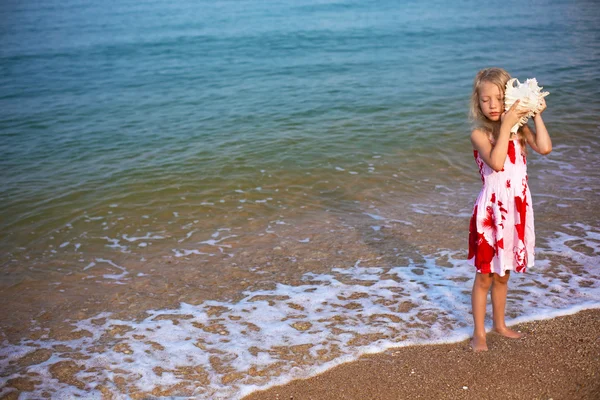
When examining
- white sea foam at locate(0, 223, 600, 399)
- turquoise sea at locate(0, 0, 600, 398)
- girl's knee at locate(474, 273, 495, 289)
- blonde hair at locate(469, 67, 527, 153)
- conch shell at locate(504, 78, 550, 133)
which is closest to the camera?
conch shell at locate(504, 78, 550, 133)

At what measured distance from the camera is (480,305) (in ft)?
12.5

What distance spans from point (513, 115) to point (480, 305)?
125 centimetres

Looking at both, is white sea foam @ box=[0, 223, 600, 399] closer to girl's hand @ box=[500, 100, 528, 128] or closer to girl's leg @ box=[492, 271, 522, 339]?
girl's leg @ box=[492, 271, 522, 339]

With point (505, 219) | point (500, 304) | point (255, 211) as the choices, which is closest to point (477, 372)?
point (500, 304)

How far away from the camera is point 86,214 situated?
7.11 metres

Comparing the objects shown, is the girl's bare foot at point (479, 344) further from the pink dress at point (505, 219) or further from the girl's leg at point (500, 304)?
the pink dress at point (505, 219)

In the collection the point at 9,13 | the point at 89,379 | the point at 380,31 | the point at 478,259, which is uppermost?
the point at 9,13

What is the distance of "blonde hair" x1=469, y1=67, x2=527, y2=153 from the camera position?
11.3ft

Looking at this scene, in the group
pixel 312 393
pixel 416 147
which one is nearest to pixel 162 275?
pixel 312 393

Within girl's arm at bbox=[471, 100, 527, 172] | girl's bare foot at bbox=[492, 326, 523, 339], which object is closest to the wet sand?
girl's bare foot at bbox=[492, 326, 523, 339]

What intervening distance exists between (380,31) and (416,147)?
12.5m

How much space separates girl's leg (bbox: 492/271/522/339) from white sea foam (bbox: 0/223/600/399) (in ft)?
0.76

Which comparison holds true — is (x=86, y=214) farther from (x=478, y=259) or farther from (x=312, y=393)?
(x=478, y=259)

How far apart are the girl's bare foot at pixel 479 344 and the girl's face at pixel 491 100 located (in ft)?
4.68
